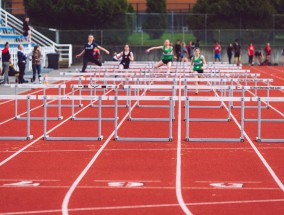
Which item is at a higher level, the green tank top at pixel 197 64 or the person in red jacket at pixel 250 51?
the person in red jacket at pixel 250 51

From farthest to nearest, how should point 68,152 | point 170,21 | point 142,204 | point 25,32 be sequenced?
point 170,21, point 25,32, point 68,152, point 142,204

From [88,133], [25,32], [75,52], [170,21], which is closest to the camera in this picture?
[88,133]

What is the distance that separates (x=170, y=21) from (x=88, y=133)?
4459 centimetres

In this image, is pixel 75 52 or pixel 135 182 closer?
pixel 135 182

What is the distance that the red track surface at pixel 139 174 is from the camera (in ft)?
31.6

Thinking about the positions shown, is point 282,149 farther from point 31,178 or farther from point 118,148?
point 31,178

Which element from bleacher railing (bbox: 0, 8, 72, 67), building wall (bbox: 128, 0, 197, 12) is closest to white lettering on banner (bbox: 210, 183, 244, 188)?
bleacher railing (bbox: 0, 8, 72, 67)

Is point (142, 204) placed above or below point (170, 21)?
below

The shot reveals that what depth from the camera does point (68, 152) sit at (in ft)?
46.0

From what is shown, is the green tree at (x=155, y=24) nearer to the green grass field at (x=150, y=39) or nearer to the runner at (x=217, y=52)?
the green grass field at (x=150, y=39)

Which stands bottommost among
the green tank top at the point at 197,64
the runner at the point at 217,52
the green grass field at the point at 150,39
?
the green tank top at the point at 197,64

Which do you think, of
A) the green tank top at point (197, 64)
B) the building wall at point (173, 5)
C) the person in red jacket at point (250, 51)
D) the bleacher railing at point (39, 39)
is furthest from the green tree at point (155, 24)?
the green tank top at point (197, 64)

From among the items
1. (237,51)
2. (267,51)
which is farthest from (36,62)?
(267,51)

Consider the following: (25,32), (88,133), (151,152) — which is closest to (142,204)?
(151,152)
